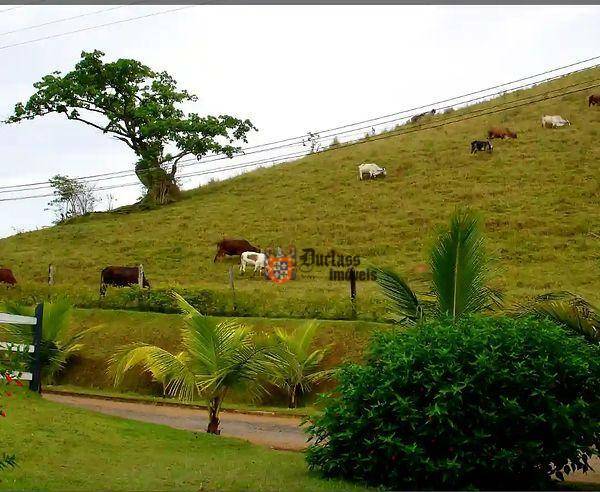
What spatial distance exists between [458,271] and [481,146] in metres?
36.8

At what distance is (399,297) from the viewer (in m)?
11.1

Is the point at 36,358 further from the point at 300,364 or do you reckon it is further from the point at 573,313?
the point at 573,313

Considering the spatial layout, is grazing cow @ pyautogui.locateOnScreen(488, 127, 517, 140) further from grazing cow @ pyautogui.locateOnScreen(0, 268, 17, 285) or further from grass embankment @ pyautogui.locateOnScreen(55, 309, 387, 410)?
grass embankment @ pyautogui.locateOnScreen(55, 309, 387, 410)

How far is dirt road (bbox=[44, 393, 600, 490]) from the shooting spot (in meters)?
13.7

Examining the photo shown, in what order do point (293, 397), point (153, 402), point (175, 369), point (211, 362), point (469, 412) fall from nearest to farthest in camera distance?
point (469, 412) → point (211, 362) → point (175, 369) → point (293, 397) → point (153, 402)

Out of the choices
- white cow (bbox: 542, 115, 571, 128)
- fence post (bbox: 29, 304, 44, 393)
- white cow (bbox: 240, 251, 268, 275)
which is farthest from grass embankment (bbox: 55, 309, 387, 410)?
white cow (bbox: 542, 115, 571, 128)

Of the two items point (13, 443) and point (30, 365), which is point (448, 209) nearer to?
point (30, 365)

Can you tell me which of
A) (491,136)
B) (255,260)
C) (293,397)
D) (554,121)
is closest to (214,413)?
(293,397)

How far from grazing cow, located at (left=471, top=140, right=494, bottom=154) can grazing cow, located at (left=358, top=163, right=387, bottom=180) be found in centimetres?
524

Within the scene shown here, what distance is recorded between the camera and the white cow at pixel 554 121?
158 ft

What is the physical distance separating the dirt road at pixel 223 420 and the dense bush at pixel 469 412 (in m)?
3.56

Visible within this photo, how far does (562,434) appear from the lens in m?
8.51

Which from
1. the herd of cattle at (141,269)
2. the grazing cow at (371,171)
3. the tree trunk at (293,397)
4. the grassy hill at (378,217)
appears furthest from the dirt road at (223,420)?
the grazing cow at (371,171)

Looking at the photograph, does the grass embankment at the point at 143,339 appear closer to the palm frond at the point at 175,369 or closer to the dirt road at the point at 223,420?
the dirt road at the point at 223,420
